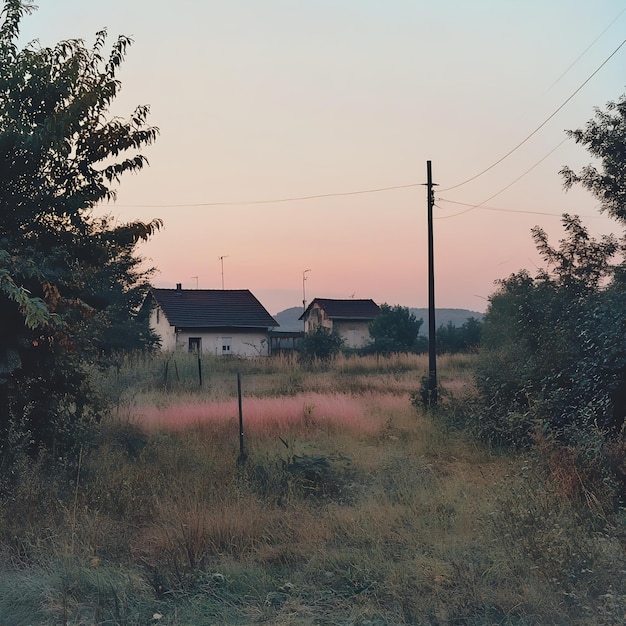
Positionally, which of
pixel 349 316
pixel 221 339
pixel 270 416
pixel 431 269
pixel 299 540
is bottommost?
pixel 299 540

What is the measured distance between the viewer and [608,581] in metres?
5.14

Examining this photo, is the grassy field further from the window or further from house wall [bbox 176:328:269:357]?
the window

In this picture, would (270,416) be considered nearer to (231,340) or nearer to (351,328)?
(231,340)

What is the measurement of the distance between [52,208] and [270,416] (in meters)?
6.97

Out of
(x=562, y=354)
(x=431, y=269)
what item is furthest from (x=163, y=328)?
(x=562, y=354)

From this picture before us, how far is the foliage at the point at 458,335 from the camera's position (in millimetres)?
51250

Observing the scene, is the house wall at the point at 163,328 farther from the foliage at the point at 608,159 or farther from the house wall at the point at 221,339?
the foliage at the point at 608,159

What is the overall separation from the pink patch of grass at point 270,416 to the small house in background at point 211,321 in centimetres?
3618

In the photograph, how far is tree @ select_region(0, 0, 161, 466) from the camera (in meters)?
7.78

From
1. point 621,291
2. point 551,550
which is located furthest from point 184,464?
point 621,291

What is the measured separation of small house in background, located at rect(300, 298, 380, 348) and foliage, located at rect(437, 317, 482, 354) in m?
13.0

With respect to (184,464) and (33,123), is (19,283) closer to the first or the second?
(33,123)

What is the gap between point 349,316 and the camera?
223ft

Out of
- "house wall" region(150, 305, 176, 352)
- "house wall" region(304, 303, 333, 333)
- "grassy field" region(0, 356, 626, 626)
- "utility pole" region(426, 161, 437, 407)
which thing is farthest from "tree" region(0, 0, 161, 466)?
"house wall" region(304, 303, 333, 333)
